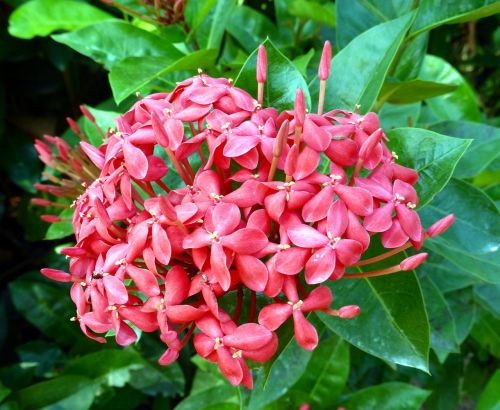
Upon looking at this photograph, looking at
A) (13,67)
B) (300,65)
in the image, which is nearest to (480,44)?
(300,65)

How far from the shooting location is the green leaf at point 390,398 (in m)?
1.21

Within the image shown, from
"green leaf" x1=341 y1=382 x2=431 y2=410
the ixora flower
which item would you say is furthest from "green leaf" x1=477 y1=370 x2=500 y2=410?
the ixora flower

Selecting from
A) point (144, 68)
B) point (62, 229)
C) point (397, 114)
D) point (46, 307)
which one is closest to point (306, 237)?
point (144, 68)

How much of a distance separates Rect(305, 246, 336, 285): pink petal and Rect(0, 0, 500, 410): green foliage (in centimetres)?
15

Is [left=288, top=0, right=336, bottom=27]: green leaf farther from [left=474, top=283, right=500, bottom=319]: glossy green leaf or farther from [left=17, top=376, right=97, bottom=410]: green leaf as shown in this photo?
[left=17, top=376, right=97, bottom=410]: green leaf

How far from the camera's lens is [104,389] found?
1407 mm

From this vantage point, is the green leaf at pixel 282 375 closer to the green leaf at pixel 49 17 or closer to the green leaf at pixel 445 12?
the green leaf at pixel 445 12

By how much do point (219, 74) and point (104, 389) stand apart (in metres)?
0.76

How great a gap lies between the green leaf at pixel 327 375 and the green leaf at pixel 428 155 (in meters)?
0.54

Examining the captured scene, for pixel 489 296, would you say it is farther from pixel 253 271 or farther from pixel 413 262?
pixel 253 271

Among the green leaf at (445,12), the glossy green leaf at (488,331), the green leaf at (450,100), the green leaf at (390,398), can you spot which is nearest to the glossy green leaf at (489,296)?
the glossy green leaf at (488,331)

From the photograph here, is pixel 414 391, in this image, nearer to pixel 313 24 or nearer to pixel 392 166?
pixel 392 166

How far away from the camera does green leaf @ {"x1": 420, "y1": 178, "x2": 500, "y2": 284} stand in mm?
968

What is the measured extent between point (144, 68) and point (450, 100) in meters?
0.80
